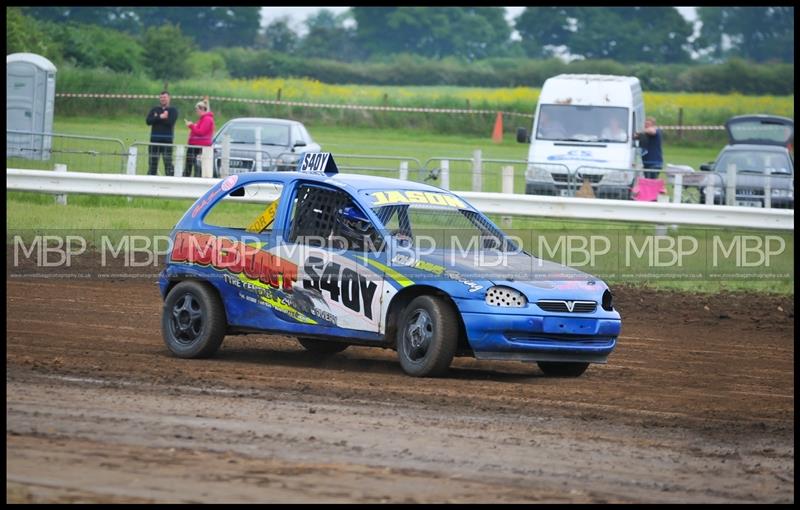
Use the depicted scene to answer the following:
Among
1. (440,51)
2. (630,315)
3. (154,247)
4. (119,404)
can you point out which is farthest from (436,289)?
(440,51)

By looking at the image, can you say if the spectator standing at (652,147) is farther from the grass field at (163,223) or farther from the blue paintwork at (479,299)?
the blue paintwork at (479,299)

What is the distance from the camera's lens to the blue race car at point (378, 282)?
1081 cm

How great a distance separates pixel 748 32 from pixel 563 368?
324ft

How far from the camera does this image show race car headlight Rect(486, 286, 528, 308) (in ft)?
35.3

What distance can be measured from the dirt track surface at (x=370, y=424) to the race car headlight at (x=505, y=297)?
0.60 metres

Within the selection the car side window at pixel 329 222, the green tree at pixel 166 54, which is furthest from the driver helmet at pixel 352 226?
the green tree at pixel 166 54

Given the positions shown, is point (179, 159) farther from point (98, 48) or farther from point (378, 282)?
point (98, 48)

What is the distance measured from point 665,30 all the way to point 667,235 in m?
77.3

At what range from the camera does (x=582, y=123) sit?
2789cm

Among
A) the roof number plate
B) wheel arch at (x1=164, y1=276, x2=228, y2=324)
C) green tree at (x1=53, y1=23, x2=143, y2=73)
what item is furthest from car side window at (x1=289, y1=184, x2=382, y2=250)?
green tree at (x1=53, y1=23, x2=143, y2=73)

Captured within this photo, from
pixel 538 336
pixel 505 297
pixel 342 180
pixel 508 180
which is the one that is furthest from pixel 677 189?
pixel 505 297

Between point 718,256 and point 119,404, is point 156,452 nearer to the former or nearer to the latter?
point 119,404

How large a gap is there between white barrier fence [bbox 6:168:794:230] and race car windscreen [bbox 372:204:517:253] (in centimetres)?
Result: 676

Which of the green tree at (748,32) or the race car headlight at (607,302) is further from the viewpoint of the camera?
the green tree at (748,32)
